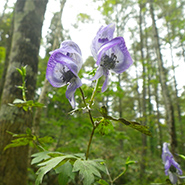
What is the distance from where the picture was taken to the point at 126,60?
25.3 inches

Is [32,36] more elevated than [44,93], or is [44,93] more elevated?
[32,36]

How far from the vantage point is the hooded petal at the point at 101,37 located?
663mm

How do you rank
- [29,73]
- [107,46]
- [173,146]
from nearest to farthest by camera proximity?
[107,46] < [29,73] < [173,146]

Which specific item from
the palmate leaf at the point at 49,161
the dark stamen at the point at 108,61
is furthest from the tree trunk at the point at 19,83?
the dark stamen at the point at 108,61

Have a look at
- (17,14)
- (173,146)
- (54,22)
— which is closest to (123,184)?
(173,146)

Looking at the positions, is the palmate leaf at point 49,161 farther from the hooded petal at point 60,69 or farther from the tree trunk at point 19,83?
the tree trunk at point 19,83

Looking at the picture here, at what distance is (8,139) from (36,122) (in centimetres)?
86

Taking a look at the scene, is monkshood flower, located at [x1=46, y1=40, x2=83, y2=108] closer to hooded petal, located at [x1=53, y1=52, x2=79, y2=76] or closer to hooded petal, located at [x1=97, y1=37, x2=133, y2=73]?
hooded petal, located at [x1=53, y1=52, x2=79, y2=76]

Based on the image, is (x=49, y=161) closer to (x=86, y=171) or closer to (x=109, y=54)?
(x=86, y=171)

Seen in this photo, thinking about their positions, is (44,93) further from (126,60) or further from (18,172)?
(126,60)

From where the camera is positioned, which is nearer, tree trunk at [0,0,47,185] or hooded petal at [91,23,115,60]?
hooded petal at [91,23,115,60]

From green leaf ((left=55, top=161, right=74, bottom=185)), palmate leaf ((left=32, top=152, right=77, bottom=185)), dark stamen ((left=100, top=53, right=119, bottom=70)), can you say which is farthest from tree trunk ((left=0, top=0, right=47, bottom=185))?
dark stamen ((left=100, top=53, right=119, bottom=70))

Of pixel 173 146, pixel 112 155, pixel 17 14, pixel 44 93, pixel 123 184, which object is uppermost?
pixel 17 14

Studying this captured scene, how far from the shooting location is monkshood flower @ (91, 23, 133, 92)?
591 mm
